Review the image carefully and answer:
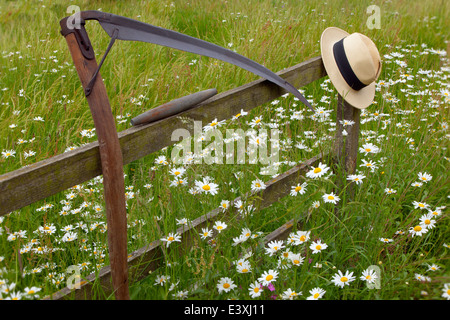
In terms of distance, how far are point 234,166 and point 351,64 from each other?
940 millimetres

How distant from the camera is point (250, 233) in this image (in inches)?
82.9

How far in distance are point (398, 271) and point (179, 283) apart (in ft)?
3.40

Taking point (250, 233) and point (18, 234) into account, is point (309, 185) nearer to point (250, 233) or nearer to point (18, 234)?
point (250, 233)

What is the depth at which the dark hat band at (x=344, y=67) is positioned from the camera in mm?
2752

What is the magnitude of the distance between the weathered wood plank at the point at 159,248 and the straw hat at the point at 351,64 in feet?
1.55

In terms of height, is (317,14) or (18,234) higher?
(317,14)

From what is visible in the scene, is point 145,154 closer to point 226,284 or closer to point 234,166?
point 226,284

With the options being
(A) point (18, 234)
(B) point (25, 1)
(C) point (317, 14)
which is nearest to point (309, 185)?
(A) point (18, 234)

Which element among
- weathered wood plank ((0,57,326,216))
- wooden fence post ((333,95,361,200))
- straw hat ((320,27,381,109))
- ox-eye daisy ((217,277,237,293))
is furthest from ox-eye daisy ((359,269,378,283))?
straw hat ((320,27,381,109))

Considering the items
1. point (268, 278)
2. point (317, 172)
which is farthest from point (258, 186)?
point (268, 278)

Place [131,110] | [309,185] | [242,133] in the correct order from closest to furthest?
[309,185] < [242,133] < [131,110]

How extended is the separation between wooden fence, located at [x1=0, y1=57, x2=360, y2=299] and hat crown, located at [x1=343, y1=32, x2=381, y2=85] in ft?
0.64

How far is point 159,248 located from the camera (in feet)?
7.28
